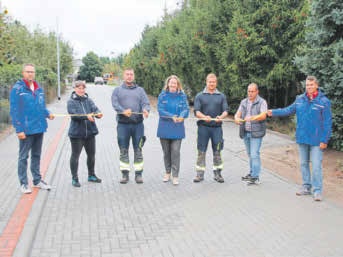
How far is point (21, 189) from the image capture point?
21.8 feet

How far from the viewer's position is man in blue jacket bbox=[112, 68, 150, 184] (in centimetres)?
722

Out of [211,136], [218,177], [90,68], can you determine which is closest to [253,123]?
[211,136]

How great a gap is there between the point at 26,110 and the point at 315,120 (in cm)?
447

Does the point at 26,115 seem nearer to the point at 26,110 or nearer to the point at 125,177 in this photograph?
the point at 26,110

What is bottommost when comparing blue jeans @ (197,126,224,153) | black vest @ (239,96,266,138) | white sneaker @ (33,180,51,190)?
white sneaker @ (33,180,51,190)

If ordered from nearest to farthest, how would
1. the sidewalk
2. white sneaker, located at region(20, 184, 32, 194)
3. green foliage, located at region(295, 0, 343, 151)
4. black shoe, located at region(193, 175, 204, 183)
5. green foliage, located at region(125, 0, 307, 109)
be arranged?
the sidewalk < white sneaker, located at region(20, 184, 32, 194) < black shoe, located at region(193, 175, 204, 183) < green foliage, located at region(295, 0, 343, 151) < green foliage, located at region(125, 0, 307, 109)

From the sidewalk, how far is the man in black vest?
0.43 metres

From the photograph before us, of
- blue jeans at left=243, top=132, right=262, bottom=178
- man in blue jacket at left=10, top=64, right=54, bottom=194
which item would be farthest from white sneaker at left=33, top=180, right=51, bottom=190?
blue jeans at left=243, top=132, right=262, bottom=178

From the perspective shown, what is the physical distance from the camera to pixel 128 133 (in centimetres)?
738

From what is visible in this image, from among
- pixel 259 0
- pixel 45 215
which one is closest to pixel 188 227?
pixel 45 215

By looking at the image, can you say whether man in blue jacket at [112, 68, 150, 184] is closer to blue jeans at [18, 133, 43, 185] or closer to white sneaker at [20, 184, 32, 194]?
blue jeans at [18, 133, 43, 185]

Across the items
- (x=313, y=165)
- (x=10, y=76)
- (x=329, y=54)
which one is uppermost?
(x=329, y=54)

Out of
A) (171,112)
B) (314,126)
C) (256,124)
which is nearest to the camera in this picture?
(314,126)

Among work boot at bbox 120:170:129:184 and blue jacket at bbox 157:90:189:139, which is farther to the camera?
work boot at bbox 120:170:129:184
